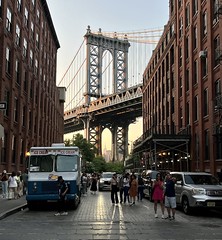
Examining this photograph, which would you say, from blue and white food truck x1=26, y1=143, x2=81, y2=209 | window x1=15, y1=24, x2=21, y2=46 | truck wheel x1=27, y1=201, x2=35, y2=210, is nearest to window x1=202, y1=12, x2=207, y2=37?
window x1=15, y1=24, x2=21, y2=46

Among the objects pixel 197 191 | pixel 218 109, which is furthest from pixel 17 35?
pixel 197 191

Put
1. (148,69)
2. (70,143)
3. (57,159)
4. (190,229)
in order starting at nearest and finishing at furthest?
(190,229)
(57,159)
(148,69)
(70,143)

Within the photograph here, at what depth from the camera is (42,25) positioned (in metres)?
51.0

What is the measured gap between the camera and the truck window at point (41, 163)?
18.8 m

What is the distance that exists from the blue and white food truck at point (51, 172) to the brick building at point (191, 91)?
38.5 ft

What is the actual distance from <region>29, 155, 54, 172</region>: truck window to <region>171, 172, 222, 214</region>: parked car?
234 inches

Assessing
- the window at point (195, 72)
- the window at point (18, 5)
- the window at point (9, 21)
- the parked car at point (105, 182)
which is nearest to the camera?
the window at point (9, 21)

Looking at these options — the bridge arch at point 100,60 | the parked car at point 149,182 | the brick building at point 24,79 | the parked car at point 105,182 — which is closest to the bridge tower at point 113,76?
the bridge arch at point 100,60

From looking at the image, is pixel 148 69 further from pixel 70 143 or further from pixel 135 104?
pixel 70 143

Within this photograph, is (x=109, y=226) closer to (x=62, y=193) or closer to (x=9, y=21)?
(x=62, y=193)

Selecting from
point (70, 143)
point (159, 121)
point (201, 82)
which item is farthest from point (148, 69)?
point (201, 82)

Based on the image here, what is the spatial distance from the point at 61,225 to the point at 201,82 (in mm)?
24134

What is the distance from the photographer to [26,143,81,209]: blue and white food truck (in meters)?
18.1

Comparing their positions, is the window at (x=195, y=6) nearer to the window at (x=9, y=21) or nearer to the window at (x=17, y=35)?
the window at (x=17, y=35)
